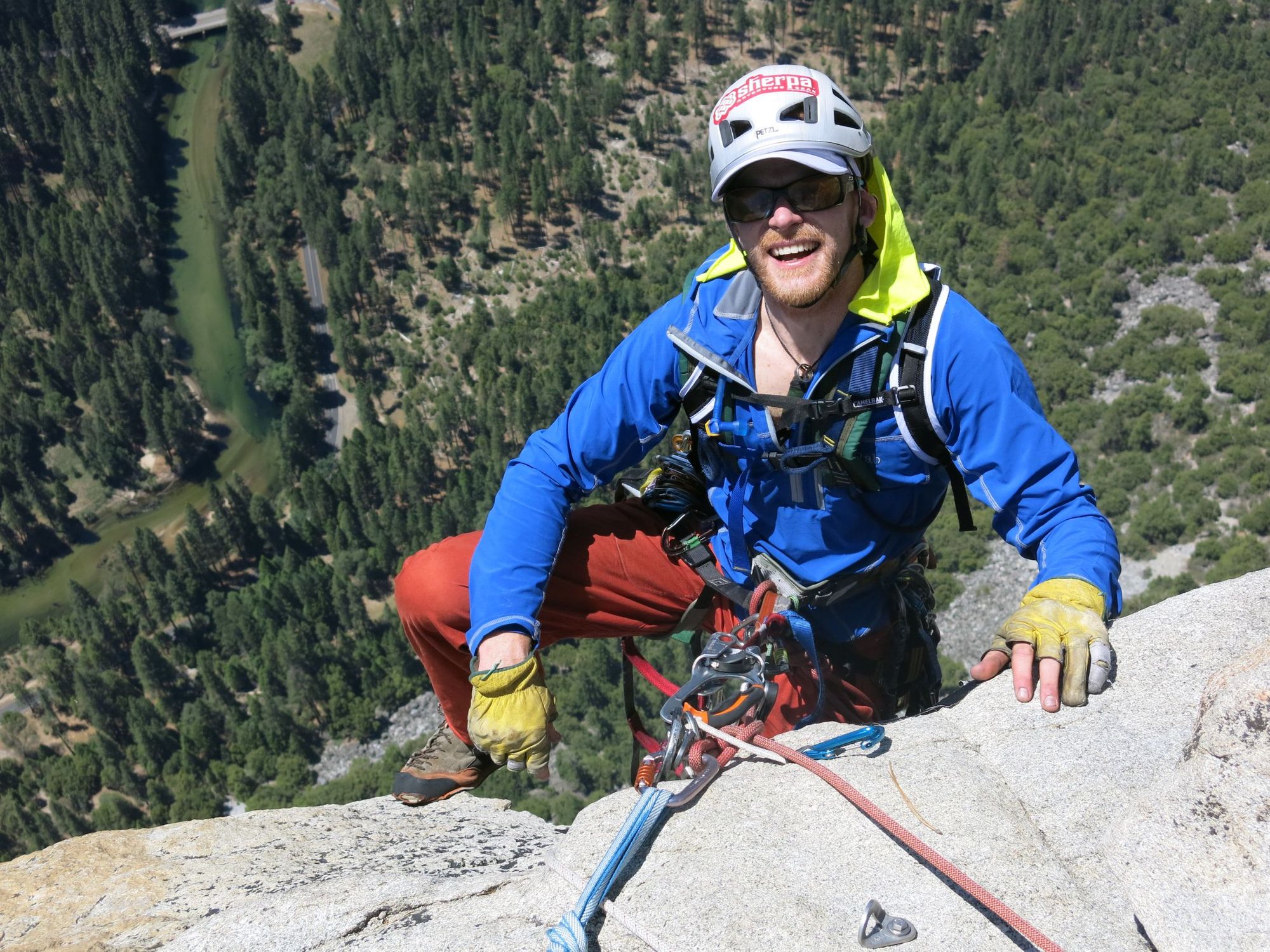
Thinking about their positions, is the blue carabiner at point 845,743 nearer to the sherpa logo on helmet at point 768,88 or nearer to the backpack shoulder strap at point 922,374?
the backpack shoulder strap at point 922,374

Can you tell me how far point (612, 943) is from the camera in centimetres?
368

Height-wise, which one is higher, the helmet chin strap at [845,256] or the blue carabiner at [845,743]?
the helmet chin strap at [845,256]

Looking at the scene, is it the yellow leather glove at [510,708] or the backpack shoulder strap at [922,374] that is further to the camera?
the yellow leather glove at [510,708]

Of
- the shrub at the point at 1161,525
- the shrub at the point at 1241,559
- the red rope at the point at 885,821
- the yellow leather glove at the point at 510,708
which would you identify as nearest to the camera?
the red rope at the point at 885,821

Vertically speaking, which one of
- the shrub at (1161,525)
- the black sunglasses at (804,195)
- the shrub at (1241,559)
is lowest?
the shrub at (1161,525)

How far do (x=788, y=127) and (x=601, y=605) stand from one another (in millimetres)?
2553

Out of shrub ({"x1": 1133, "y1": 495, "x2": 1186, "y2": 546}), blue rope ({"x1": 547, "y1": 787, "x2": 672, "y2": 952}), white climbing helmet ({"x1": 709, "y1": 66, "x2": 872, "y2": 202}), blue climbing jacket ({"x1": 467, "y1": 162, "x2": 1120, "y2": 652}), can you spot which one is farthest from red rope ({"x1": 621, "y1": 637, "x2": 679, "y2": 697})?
shrub ({"x1": 1133, "y1": 495, "x2": 1186, "y2": 546})

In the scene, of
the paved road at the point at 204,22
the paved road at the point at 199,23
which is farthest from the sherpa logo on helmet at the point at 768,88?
the paved road at the point at 199,23

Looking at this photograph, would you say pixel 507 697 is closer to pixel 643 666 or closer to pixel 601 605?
pixel 601 605

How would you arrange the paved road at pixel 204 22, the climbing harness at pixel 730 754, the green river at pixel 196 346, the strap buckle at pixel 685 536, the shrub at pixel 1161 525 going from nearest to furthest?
the climbing harness at pixel 730 754
the strap buckle at pixel 685 536
the shrub at pixel 1161 525
the green river at pixel 196 346
the paved road at pixel 204 22

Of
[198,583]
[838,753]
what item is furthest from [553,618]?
[198,583]

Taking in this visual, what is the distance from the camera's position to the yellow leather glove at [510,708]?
4.65 m

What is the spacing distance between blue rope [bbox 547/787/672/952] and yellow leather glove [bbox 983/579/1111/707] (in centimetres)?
158

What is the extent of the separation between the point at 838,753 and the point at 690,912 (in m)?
1.10
